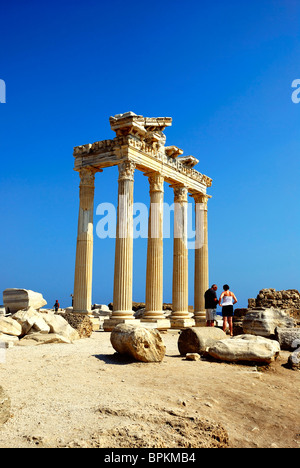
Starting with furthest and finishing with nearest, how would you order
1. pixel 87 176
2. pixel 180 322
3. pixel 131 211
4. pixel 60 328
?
pixel 180 322
pixel 87 176
pixel 131 211
pixel 60 328

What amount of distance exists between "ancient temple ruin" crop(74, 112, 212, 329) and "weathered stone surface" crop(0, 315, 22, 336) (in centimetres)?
577

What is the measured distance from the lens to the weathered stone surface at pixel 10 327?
1253 centimetres

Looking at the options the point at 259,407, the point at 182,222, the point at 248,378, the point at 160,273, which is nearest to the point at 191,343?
the point at 248,378

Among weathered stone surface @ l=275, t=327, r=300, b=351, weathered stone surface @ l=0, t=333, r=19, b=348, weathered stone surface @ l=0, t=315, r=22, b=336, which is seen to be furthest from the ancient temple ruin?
weathered stone surface @ l=275, t=327, r=300, b=351

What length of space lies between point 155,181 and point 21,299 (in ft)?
28.5

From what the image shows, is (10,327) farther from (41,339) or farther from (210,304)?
(210,304)

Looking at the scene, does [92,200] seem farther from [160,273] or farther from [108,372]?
[108,372]

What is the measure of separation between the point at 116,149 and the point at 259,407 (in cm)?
1402

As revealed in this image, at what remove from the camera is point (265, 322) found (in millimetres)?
14883

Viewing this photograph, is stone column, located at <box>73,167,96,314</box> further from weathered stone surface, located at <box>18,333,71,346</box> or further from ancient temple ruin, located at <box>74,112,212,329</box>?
weathered stone surface, located at <box>18,333,71,346</box>

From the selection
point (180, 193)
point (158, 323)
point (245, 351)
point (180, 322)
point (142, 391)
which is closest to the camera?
point (142, 391)

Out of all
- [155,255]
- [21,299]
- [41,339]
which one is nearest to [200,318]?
[155,255]

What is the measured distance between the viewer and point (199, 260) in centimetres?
2488

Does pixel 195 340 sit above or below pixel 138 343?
below
